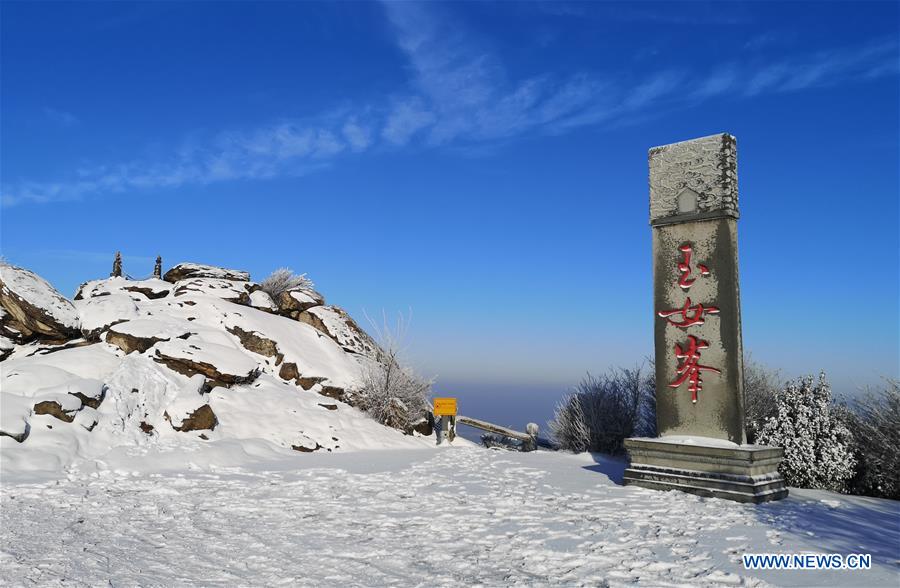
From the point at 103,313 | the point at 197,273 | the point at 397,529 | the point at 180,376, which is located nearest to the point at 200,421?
the point at 180,376

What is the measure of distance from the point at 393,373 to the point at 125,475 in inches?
299

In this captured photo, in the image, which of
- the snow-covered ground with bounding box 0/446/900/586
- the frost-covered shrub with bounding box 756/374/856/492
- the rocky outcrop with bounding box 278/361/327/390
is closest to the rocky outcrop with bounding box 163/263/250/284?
the rocky outcrop with bounding box 278/361/327/390

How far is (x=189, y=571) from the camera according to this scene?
489cm

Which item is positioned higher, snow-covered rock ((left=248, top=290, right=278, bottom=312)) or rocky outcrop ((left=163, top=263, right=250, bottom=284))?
rocky outcrop ((left=163, top=263, right=250, bottom=284))

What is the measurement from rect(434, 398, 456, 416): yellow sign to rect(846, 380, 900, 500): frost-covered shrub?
833cm

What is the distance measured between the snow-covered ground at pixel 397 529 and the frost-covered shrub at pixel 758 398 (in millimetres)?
1815

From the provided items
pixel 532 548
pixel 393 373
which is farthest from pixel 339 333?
pixel 532 548

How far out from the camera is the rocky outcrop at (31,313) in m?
13.5

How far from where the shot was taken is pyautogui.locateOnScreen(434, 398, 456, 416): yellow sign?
1503 cm

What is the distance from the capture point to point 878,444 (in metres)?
9.38

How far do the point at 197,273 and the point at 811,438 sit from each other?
17415 mm

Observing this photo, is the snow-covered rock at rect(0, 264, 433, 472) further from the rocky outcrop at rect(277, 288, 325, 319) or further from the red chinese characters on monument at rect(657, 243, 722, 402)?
the red chinese characters on monument at rect(657, 243, 722, 402)

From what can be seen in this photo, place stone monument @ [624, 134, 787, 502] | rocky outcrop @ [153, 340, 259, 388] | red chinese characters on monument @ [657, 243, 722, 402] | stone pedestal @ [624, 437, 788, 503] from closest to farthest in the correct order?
stone pedestal @ [624, 437, 788, 503] < stone monument @ [624, 134, 787, 502] < red chinese characters on monument @ [657, 243, 722, 402] < rocky outcrop @ [153, 340, 259, 388]

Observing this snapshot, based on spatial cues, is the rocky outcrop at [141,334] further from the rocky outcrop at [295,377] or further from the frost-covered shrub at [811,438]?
the frost-covered shrub at [811,438]
